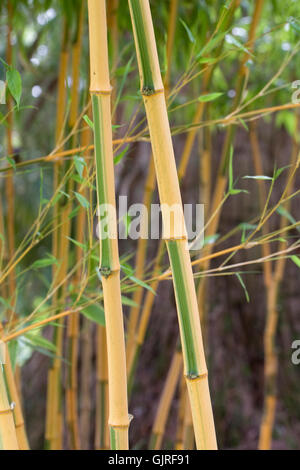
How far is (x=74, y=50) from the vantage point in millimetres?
792

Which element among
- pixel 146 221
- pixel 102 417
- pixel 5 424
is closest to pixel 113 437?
pixel 5 424

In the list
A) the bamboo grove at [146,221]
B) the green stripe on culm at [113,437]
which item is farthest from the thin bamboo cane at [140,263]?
the green stripe on culm at [113,437]

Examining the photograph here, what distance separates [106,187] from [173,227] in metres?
0.07

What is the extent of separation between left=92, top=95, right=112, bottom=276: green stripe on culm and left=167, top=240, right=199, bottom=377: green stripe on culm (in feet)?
0.18

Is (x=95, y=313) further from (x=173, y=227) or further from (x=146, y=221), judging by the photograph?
(x=173, y=227)

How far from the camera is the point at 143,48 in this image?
1.30 feet

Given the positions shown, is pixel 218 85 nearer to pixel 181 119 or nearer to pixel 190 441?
pixel 181 119

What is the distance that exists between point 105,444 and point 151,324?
97cm

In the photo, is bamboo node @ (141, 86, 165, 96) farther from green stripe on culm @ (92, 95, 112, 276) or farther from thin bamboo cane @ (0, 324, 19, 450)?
thin bamboo cane @ (0, 324, 19, 450)

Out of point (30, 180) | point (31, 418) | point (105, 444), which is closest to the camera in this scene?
point (105, 444)

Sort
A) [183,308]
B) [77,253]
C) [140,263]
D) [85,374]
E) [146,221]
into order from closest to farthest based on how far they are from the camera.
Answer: [183,308], [146,221], [77,253], [140,263], [85,374]

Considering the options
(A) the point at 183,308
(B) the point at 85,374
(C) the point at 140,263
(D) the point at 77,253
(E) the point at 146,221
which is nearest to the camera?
(A) the point at 183,308

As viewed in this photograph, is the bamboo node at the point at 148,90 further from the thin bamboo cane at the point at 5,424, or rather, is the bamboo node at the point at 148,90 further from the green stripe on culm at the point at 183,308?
the thin bamboo cane at the point at 5,424
